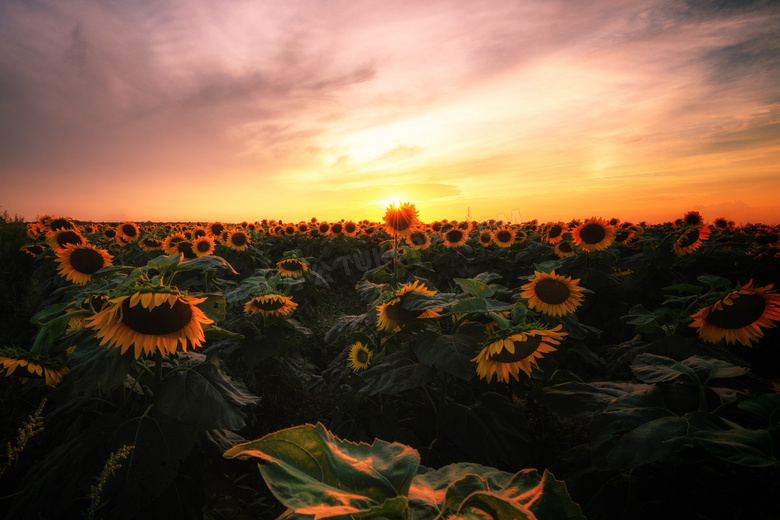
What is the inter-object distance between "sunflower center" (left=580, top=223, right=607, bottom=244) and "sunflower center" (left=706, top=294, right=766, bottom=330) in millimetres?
2916

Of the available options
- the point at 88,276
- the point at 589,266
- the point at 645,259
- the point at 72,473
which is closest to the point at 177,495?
the point at 72,473

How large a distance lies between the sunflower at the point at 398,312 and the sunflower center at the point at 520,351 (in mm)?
411

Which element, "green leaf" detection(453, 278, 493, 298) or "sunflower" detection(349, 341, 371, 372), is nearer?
"green leaf" detection(453, 278, 493, 298)

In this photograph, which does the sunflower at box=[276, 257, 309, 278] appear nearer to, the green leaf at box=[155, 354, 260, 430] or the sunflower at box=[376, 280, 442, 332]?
the sunflower at box=[376, 280, 442, 332]

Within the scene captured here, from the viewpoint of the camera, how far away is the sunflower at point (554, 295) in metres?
2.74

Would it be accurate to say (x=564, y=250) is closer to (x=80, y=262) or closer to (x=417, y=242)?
(x=417, y=242)

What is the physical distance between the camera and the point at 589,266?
4.76 m

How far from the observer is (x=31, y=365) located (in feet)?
5.79

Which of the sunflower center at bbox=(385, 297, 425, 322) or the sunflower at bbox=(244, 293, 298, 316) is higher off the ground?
the sunflower center at bbox=(385, 297, 425, 322)

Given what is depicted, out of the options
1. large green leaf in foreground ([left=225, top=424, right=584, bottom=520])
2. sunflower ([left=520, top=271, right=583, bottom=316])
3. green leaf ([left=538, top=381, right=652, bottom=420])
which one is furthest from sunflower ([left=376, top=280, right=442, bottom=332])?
large green leaf in foreground ([left=225, top=424, right=584, bottom=520])

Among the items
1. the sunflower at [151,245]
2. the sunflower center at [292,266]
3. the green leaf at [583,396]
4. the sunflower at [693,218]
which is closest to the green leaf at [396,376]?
the green leaf at [583,396]

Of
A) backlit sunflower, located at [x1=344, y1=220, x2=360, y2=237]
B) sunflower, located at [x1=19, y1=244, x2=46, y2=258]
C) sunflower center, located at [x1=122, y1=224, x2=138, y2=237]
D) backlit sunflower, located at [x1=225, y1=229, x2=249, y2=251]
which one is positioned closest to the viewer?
sunflower, located at [x1=19, y1=244, x2=46, y2=258]

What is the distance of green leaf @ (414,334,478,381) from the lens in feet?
5.25

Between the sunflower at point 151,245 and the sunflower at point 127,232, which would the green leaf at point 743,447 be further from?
the sunflower at point 127,232
